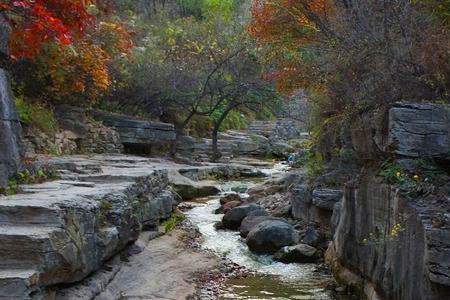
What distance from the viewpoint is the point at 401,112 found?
5848 mm

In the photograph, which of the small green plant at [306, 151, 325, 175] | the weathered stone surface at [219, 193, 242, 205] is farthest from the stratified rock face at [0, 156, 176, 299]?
the weathered stone surface at [219, 193, 242, 205]

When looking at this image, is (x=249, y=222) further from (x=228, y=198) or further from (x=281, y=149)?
(x=281, y=149)

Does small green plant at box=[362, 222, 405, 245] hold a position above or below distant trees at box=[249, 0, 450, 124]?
below

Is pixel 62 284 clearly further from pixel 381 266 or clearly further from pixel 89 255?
pixel 381 266

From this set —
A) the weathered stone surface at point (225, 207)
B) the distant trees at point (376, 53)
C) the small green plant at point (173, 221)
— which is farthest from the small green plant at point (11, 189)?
the weathered stone surface at point (225, 207)

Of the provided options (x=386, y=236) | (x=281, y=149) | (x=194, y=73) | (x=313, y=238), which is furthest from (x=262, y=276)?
(x=281, y=149)

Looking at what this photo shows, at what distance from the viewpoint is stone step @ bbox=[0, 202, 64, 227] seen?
195 inches

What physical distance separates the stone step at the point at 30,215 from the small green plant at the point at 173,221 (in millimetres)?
5003

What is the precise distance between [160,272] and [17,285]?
351 cm

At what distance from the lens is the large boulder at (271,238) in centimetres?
904

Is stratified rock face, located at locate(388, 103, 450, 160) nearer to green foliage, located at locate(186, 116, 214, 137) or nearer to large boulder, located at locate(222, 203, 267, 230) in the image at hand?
large boulder, located at locate(222, 203, 267, 230)

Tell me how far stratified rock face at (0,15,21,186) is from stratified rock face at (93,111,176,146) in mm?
10853

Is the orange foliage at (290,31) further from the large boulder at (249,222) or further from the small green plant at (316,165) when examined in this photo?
the large boulder at (249,222)

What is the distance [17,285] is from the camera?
4.19m
